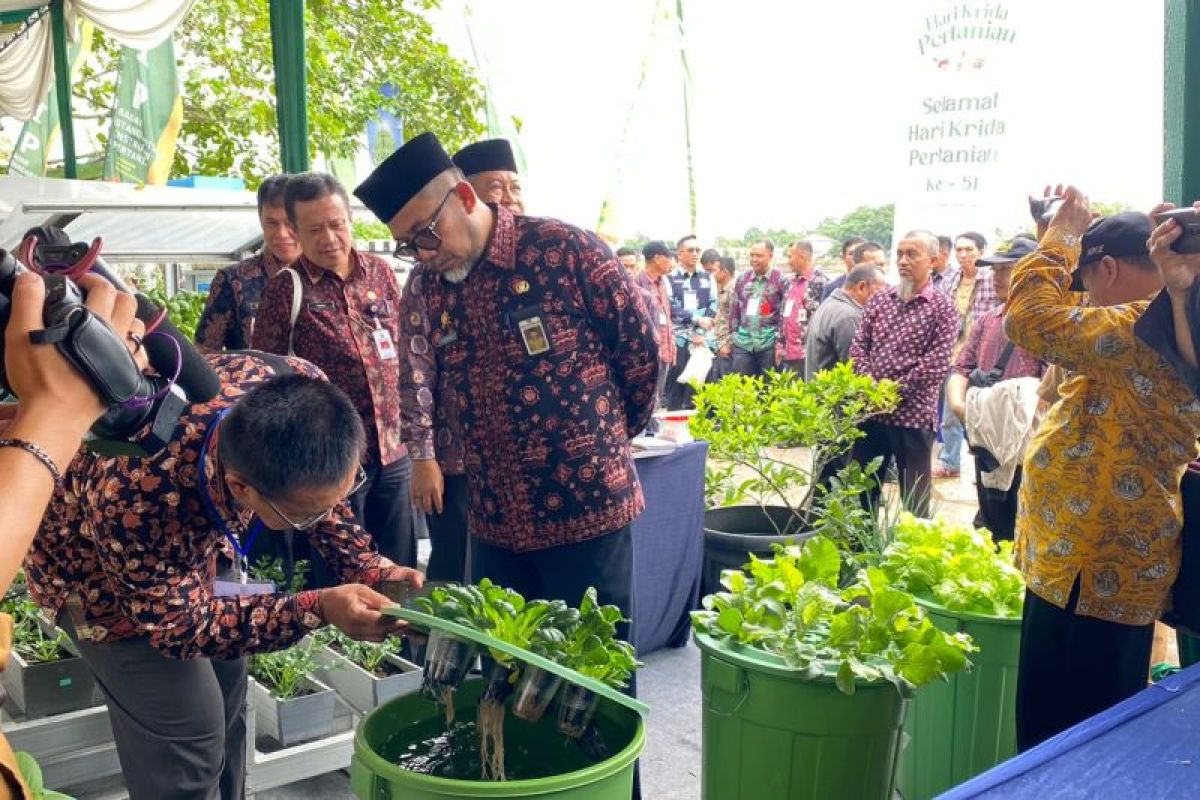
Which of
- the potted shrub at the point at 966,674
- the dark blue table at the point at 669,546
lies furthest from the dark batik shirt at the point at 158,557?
the dark blue table at the point at 669,546

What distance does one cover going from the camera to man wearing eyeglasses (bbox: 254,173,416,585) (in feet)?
10.7

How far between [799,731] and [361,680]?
1.42m

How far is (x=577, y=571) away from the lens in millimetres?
2383

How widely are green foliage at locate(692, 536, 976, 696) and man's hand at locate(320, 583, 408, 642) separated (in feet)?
2.38

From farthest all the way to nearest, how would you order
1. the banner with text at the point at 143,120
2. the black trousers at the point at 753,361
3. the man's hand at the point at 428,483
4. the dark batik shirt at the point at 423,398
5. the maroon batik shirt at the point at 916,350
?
the black trousers at the point at 753,361
the banner with text at the point at 143,120
the maroon batik shirt at the point at 916,350
the man's hand at the point at 428,483
the dark batik shirt at the point at 423,398

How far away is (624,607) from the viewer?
248 centimetres

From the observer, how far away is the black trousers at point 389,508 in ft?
11.1

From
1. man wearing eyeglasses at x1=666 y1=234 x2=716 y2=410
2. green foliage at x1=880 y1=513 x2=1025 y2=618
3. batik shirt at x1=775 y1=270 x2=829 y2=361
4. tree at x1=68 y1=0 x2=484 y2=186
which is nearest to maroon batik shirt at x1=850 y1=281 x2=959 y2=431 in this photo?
green foliage at x1=880 y1=513 x2=1025 y2=618

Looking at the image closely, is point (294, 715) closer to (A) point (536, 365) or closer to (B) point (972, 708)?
(A) point (536, 365)

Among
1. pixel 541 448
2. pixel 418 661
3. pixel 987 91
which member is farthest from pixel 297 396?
pixel 987 91

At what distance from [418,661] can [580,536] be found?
1.23 meters

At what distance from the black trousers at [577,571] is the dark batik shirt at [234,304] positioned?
1598 mm

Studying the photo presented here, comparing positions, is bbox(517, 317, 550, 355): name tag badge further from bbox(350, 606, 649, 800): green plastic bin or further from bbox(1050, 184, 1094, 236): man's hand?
bbox(1050, 184, 1094, 236): man's hand

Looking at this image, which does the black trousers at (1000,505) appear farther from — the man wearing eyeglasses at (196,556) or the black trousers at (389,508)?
the man wearing eyeglasses at (196,556)
